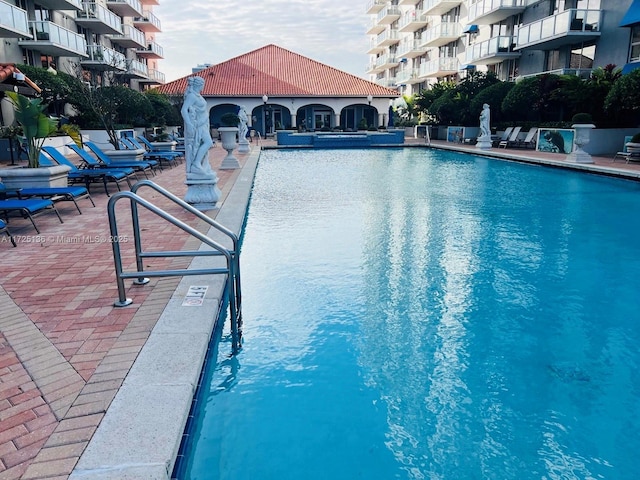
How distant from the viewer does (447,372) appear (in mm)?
4008

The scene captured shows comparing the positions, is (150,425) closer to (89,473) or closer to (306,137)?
(89,473)

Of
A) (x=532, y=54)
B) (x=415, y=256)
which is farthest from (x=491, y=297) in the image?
(x=532, y=54)

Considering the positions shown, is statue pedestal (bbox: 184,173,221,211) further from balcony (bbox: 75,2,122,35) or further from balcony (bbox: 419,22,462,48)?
balcony (bbox: 419,22,462,48)

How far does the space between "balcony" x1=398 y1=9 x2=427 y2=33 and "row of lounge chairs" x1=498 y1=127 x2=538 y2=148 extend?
22280 millimetres

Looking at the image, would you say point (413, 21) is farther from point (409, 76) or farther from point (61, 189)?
point (61, 189)

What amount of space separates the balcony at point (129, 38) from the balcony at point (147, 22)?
14.0 ft

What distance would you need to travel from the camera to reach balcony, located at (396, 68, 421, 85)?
4666 centimetres

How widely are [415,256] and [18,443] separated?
5.49 meters

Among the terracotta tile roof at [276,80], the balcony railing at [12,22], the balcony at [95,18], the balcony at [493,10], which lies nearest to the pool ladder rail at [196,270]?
the balcony railing at [12,22]

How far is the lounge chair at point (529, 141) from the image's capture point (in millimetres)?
23812

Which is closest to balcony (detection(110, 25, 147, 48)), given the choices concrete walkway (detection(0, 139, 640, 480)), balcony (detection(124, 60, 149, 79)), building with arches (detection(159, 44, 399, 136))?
balcony (detection(124, 60, 149, 79))

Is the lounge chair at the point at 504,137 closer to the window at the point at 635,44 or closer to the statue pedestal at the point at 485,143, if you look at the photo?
the statue pedestal at the point at 485,143

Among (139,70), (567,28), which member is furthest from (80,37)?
(567,28)

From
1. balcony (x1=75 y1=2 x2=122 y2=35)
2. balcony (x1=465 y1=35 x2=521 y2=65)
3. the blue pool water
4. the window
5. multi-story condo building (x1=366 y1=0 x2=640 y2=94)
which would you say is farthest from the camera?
balcony (x1=75 y1=2 x2=122 y2=35)
